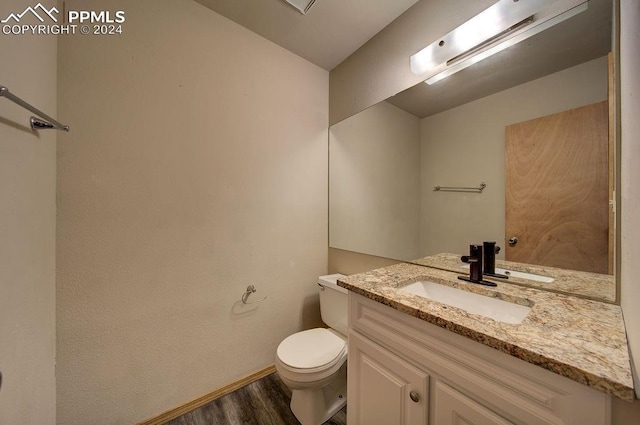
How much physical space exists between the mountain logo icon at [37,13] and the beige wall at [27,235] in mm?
17

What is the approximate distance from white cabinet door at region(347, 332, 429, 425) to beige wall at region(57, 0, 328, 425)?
0.88 meters

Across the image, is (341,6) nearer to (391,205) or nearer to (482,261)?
(391,205)

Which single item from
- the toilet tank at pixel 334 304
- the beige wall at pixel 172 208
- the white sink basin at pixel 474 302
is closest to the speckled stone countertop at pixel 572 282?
the white sink basin at pixel 474 302

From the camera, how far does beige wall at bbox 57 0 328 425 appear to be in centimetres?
109

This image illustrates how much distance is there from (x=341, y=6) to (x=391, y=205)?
1290 millimetres

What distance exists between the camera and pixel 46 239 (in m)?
0.97

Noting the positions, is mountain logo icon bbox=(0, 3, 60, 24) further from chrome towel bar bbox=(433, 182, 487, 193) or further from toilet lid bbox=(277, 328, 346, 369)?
chrome towel bar bbox=(433, 182, 487, 193)

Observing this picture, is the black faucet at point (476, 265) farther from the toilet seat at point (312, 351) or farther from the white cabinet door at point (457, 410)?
the toilet seat at point (312, 351)

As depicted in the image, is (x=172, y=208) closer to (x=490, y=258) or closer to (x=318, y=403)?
(x=318, y=403)

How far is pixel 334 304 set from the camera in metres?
1.62

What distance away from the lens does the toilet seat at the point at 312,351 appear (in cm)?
121

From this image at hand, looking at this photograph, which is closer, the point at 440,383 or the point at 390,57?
the point at 440,383

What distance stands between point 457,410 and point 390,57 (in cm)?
184

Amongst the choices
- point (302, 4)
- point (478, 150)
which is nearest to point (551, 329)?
point (478, 150)
